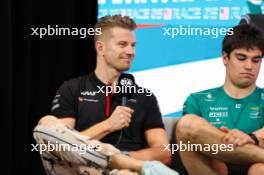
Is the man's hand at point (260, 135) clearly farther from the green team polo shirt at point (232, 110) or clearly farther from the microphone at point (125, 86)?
the microphone at point (125, 86)

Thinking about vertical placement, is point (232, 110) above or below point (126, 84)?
below

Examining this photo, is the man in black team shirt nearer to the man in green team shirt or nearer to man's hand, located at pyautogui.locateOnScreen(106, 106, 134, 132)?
man's hand, located at pyautogui.locateOnScreen(106, 106, 134, 132)

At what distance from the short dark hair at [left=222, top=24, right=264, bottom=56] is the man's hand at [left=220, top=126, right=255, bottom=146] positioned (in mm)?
472

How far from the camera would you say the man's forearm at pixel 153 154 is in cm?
240

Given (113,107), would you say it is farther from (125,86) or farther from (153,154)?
(153,154)

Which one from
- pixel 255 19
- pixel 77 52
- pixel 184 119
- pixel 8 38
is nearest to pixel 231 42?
pixel 255 19

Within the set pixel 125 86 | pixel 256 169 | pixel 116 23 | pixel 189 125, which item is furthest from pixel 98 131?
pixel 256 169

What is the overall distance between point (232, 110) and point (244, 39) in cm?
37

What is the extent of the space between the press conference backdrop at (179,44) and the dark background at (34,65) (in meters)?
0.39

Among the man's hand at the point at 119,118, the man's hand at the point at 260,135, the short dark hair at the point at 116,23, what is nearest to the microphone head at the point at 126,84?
the man's hand at the point at 119,118

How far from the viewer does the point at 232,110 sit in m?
2.57

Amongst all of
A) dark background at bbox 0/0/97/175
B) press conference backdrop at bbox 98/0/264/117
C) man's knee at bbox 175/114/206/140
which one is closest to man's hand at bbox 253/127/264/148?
man's knee at bbox 175/114/206/140

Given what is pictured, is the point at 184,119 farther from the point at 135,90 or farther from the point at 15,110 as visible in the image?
the point at 15,110

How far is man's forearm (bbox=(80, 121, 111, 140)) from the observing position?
241 cm
